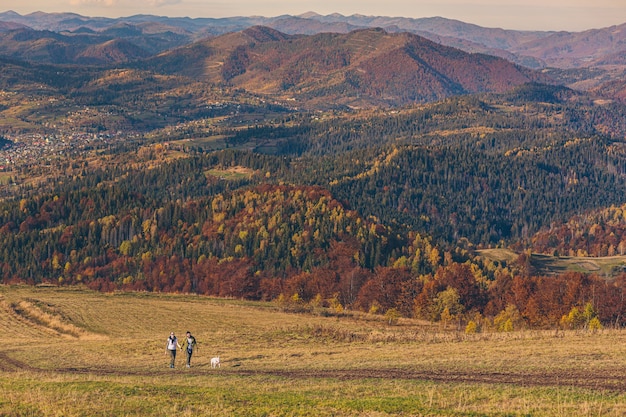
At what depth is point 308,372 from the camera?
6194cm

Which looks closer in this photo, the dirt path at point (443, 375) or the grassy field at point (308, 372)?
the grassy field at point (308, 372)

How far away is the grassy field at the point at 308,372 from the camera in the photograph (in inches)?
1811

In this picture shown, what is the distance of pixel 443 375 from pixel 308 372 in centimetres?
1135

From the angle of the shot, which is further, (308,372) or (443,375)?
(308,372)

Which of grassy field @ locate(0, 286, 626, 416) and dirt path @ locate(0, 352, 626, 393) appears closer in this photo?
grassy field @ locate(0, 286, 626, 416)

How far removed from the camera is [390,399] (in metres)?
48.2

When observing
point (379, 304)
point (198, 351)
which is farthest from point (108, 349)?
point (379, 304)

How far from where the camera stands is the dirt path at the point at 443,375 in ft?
175

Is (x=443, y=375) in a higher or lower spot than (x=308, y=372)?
higher

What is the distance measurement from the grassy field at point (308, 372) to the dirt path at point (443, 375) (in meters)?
0.11

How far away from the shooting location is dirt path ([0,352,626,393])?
53.4m

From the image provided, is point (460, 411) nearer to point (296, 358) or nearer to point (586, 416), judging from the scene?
point (586, 416)

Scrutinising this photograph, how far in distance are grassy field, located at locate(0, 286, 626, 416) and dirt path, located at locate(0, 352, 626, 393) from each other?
0.11 m

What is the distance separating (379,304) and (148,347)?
3010 inches
